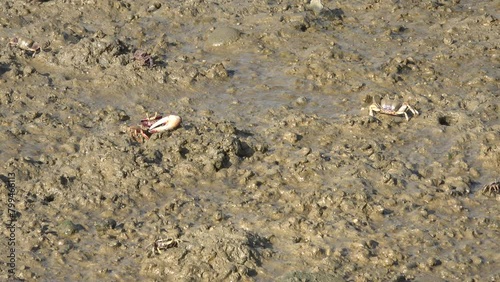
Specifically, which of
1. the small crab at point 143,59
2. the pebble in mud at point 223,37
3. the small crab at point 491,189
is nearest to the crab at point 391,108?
the small crab at point 491,189

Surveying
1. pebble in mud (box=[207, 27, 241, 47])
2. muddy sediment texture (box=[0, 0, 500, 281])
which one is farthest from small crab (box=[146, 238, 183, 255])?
pebble in mud (box=[207, 27, 241, 47])

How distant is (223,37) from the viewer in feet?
36.8

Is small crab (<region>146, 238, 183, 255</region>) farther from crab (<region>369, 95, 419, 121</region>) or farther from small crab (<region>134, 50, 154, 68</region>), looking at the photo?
small crab (<region>134, 50, 154, 68</region>)

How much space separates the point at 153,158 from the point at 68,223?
1153mm

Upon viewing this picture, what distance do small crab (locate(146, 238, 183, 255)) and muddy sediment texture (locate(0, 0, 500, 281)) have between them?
5 centimetres

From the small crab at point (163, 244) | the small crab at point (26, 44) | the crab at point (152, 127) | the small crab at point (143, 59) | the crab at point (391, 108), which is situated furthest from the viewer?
the small crab at point (26, 44)

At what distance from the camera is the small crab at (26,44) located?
36.3 ft

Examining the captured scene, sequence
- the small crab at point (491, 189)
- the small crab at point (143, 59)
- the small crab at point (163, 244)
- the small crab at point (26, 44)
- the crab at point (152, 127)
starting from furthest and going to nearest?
the small crab at point (26, 44) < the small crab at point (143, 59) < the crab at point (152, 127) < the small crab at point (491, 189) < the small crab at point (163, 244)

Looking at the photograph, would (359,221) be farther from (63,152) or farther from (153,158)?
(63,152)

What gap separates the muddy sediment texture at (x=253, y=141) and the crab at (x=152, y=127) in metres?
0.09

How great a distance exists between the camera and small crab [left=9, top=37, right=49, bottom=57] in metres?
11.1

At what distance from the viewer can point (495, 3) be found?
11.9 meters

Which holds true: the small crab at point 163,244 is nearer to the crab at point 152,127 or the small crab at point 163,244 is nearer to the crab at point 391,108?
the crab at point 152,127

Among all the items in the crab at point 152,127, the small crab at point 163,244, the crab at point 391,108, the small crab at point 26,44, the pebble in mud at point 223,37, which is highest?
the small crab at point 163,244
